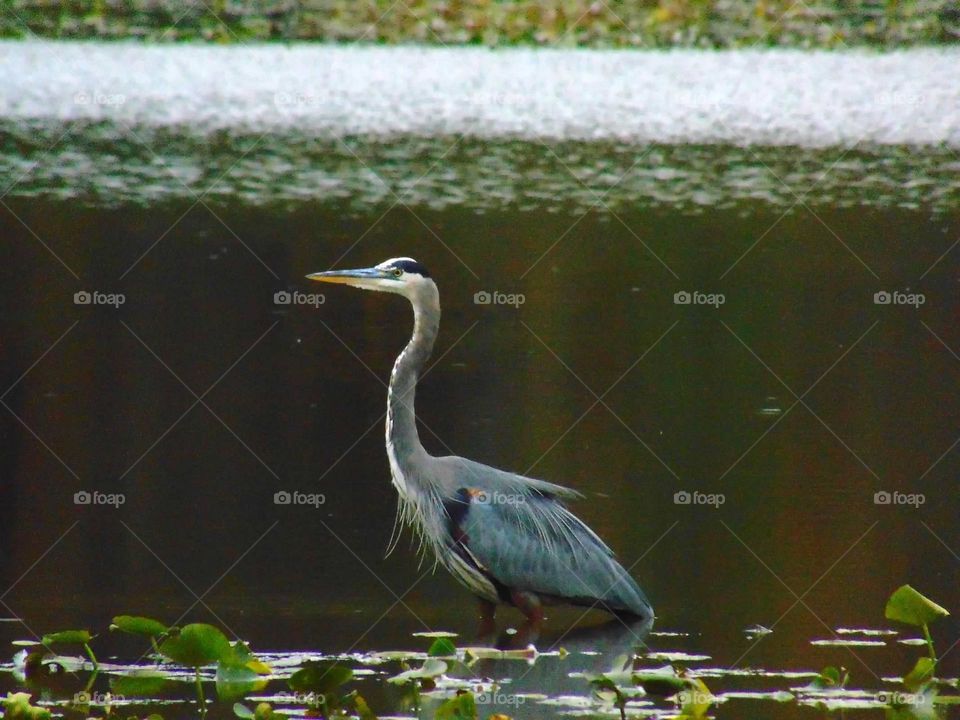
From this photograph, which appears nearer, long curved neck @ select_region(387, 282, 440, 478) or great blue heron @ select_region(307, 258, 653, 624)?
great blue heron @ select_region(307, 258, 653, 624)

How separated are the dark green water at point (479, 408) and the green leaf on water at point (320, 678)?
1.04 metres

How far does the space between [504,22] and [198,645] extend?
20.6m

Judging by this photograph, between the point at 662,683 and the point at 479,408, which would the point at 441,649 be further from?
the point at 479,408

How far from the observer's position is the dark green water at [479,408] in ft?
23.5

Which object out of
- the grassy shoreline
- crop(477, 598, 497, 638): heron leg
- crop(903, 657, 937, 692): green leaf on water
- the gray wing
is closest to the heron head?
the gray wing

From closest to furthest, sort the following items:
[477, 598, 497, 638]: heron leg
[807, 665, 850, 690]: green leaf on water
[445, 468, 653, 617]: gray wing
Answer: [807, 665, 850, 690]: green leaf on water
[477, 598, 497, 638]: heron leg
[445, 468, 653, 617]: gray wing

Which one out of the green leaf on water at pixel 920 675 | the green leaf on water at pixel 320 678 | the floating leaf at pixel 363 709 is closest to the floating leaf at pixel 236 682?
the green leaf on water at pixel 320 678

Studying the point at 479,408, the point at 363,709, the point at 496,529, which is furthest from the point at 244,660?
the point at 479,408

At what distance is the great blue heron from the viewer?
686 centimetres

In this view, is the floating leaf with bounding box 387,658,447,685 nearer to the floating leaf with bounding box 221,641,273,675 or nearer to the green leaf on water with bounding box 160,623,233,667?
the floating leaf with bounding box 221,641,273,675

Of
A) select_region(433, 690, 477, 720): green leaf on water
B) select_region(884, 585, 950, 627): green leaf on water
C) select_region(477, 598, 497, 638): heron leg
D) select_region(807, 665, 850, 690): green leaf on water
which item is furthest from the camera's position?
select_region(477, 598, 497, 638): heron leg

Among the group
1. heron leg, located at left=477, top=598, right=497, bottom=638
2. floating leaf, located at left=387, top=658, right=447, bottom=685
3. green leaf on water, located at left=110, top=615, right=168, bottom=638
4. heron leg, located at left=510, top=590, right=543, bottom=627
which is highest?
green leaf on water, located at left=110, top=615, right=168, bottom=638

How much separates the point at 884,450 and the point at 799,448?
0.51 m

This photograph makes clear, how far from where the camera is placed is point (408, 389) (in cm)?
723
